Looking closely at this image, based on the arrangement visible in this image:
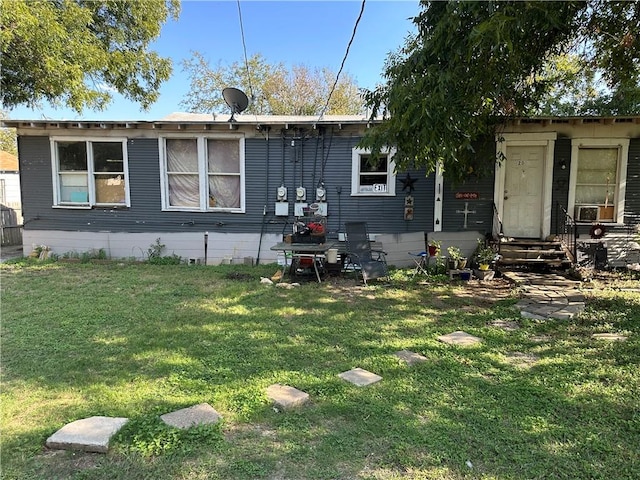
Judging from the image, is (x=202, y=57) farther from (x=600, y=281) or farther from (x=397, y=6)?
(x=600, y=281)

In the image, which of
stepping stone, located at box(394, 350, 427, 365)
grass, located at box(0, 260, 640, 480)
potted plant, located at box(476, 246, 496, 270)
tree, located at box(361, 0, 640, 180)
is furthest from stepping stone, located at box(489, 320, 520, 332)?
potted plant, located at box(476, 246, 496, 270)

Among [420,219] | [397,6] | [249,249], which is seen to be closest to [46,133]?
[249,249]

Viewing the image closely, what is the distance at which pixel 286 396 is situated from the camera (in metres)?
2.86

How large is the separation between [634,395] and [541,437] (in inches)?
43.6

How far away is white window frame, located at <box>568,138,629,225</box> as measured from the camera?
7590 millimetres

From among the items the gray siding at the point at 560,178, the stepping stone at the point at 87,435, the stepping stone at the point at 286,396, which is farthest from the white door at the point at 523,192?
the stepping stone at the point at 87,435

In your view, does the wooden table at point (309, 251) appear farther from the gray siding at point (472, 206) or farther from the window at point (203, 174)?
the gray siding at point (472, 206)

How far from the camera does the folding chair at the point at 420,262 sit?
7.28m

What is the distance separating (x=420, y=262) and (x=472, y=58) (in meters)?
4.35

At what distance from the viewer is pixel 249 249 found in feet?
27.3

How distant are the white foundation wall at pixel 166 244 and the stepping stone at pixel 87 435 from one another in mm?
5848

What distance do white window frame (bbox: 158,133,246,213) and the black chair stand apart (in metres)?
2.48

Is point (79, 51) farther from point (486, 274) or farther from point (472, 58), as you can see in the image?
point (486, 274)

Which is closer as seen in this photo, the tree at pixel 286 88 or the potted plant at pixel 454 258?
the potted plant at pixel 454 258
